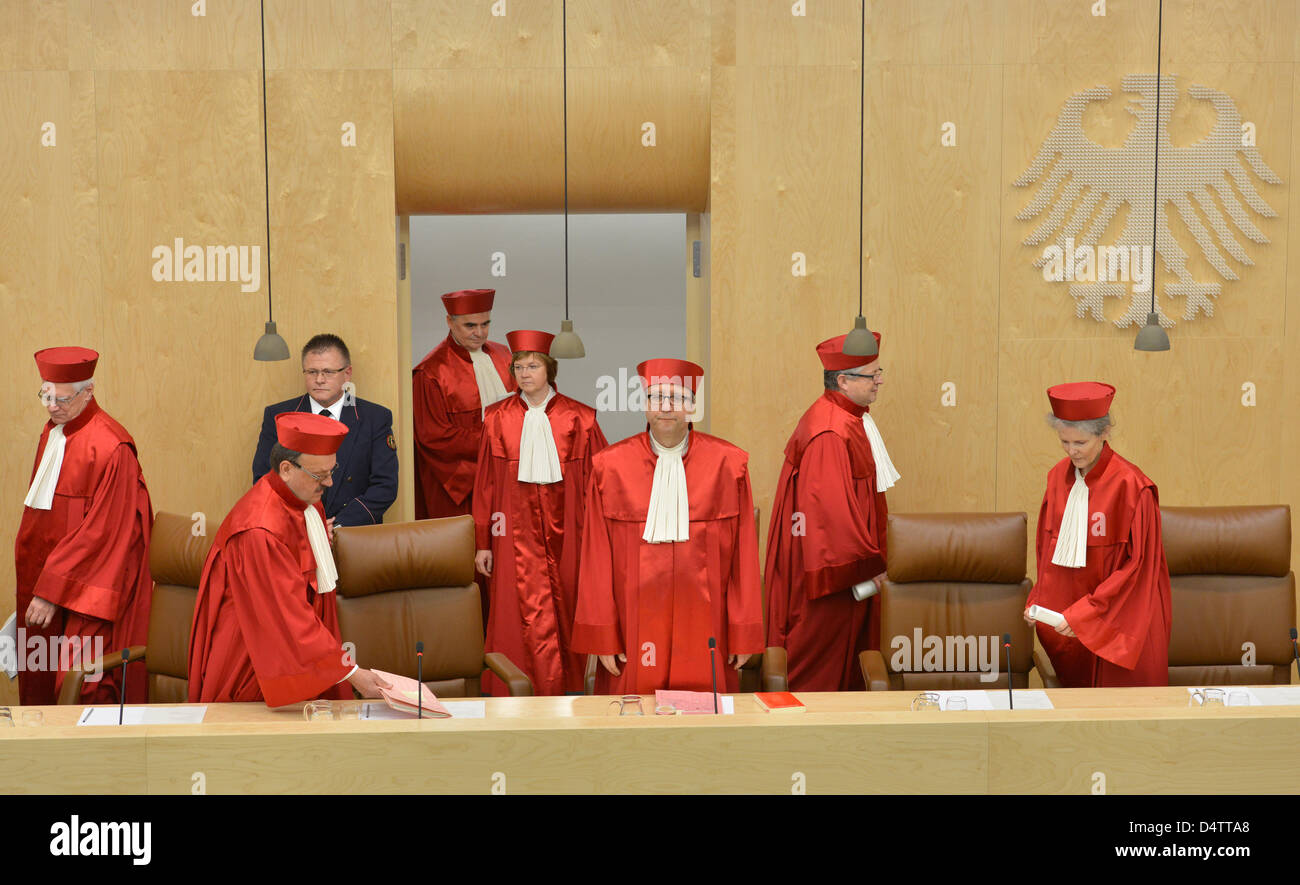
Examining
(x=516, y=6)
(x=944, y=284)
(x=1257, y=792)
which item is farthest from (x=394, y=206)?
(x=1257, y=792)

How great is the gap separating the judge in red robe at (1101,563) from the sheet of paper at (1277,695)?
1.48 feet

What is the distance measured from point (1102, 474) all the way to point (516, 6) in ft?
10.4

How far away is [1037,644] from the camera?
5883mm

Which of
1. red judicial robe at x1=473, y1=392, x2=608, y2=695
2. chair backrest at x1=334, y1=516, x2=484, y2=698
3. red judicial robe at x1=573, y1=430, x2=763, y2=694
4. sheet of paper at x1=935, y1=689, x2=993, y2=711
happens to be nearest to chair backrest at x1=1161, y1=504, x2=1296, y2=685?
sheet of paper at x1=935, y1=689, x2=993, y2=711

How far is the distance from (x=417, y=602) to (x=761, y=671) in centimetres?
120

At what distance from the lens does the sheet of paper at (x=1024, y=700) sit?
3691mm

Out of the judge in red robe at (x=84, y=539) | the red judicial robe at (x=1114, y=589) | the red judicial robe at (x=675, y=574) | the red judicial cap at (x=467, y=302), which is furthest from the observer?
the red judicial cap at (x=467, y=302)

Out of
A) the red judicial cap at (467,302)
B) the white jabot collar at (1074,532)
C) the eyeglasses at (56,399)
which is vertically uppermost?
the red judicial cap at (467,302)

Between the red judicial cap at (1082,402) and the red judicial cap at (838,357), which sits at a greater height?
the red judicial cap at (838,357)

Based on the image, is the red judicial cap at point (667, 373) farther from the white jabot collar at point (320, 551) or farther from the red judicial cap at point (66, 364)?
the red judicial cap at point (66, 364)

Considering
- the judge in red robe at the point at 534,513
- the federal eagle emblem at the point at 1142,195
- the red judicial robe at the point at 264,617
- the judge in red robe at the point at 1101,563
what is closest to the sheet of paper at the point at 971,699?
the judge in red robe at the point at 1101,563

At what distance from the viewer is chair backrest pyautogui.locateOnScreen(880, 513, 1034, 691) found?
4.50m

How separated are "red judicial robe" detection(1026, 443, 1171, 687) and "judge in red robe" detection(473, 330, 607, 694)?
195 centimetres

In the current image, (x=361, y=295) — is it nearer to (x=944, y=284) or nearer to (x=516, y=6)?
(x=516, y=6)
